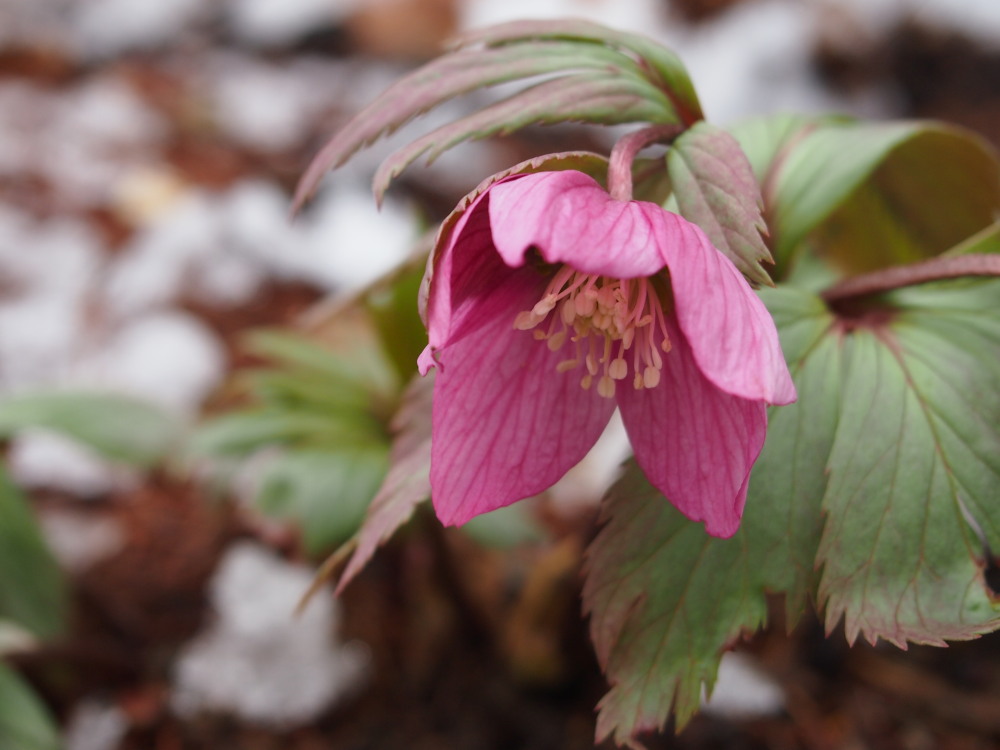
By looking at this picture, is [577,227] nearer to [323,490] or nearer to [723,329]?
[723,329]

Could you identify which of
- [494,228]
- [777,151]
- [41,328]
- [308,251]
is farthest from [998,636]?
[41,328]

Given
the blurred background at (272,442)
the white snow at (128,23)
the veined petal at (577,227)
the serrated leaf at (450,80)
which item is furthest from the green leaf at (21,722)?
the white snow at (128,23)

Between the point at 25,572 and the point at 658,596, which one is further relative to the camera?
the point at 25,572

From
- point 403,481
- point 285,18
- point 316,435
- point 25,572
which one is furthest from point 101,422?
point 285,18

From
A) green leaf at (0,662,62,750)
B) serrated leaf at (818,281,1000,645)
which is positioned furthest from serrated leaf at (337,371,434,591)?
green leaf at (0,662,62,750)

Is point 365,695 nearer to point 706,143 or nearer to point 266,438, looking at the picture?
point 266,438
